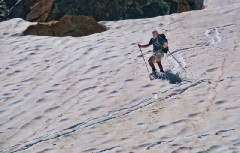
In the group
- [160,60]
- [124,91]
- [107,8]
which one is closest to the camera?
[124,91]

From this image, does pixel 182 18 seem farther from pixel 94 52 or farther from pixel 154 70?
pixel 154 70

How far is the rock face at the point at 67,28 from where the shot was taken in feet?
46.6

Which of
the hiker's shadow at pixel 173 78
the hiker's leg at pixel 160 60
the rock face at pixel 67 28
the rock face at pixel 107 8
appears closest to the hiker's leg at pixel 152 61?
the hiker's leg at pixel 160 60

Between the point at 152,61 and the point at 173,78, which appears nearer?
the point at 173,78

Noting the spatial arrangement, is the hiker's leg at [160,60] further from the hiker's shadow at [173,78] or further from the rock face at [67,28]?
the rock face at [67,28]

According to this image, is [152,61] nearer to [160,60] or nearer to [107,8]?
[160,60]

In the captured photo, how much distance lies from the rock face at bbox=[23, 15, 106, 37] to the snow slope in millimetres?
764

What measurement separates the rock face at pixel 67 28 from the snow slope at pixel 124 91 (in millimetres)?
764

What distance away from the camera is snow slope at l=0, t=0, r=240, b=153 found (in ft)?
23.8

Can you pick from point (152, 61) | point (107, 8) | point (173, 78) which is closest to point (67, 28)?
point (107, 8)

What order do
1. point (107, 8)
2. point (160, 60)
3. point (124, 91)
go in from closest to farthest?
point (124, 91) < point (160, 60) < point (107, 8)

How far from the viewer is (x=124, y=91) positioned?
367 inches

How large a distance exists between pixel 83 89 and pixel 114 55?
75.4 inches

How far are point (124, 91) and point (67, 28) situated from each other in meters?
5.69
